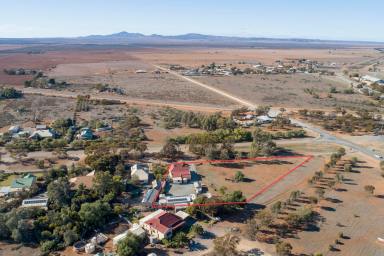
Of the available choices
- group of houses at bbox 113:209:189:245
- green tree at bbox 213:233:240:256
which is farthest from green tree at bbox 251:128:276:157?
green tree at bbox 213:233:240:256

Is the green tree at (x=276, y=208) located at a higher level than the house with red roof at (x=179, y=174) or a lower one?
lower

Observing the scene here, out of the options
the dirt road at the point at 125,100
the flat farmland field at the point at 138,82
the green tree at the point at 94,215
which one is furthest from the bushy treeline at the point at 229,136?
the flat farmland field at the point at 138,82

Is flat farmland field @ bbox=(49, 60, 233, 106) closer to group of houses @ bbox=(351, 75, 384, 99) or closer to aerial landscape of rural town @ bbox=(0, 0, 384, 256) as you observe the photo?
aerial landscape of rural town @ bbox=(0, 0, 384, 256)

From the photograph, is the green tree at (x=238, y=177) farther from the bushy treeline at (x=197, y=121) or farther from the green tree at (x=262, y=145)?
the bushy treeline at (x=197, y=121)

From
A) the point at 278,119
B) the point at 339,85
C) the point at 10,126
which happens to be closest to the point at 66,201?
the point at 10,126

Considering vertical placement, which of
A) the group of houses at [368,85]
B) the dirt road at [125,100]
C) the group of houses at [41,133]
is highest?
the group of houses at [368,85]

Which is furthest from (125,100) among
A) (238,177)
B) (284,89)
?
(238,177)

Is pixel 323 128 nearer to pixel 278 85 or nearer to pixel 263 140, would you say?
pixel 263 140
